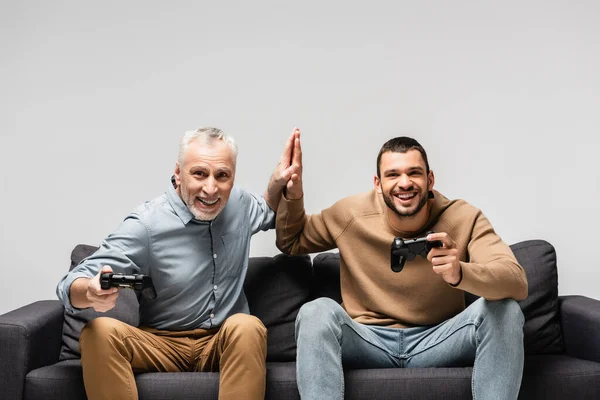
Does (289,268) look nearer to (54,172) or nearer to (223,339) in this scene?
(223,339)

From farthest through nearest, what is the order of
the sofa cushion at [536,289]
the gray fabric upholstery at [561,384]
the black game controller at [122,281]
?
1. the sofa cushion at [536,289]
2. the gray fabric upholstery at [561,384]
3. the black game controller at [122,281]

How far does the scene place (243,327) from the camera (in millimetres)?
2635

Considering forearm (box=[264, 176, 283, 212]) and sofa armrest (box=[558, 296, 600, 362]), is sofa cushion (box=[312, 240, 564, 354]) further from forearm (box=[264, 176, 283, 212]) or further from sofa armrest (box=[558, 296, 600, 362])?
forearm (box=[264, 176, 283, 212])

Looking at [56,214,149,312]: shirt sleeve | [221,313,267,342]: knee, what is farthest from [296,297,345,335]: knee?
[56,214,149,312]: shirt sleeve

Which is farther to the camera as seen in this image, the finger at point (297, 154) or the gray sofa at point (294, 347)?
the finger at point (297, 154)

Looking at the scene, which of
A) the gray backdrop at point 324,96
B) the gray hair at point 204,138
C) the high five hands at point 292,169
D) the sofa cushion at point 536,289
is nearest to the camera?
the gray hair at point 204,138

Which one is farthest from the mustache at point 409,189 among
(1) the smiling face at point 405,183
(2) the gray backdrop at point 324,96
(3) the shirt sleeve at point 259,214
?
Result: (2) the gray backdrop at point 324,96

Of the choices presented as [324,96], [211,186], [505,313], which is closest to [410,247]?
[505,313]

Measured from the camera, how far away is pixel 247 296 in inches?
125

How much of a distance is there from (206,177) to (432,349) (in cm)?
97

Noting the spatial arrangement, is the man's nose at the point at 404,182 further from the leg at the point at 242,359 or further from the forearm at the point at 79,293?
the forearm at the point at 79,293

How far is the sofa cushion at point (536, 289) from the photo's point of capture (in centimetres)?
304

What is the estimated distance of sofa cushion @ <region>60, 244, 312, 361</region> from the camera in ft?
10.1

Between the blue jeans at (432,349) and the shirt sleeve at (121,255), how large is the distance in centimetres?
60
